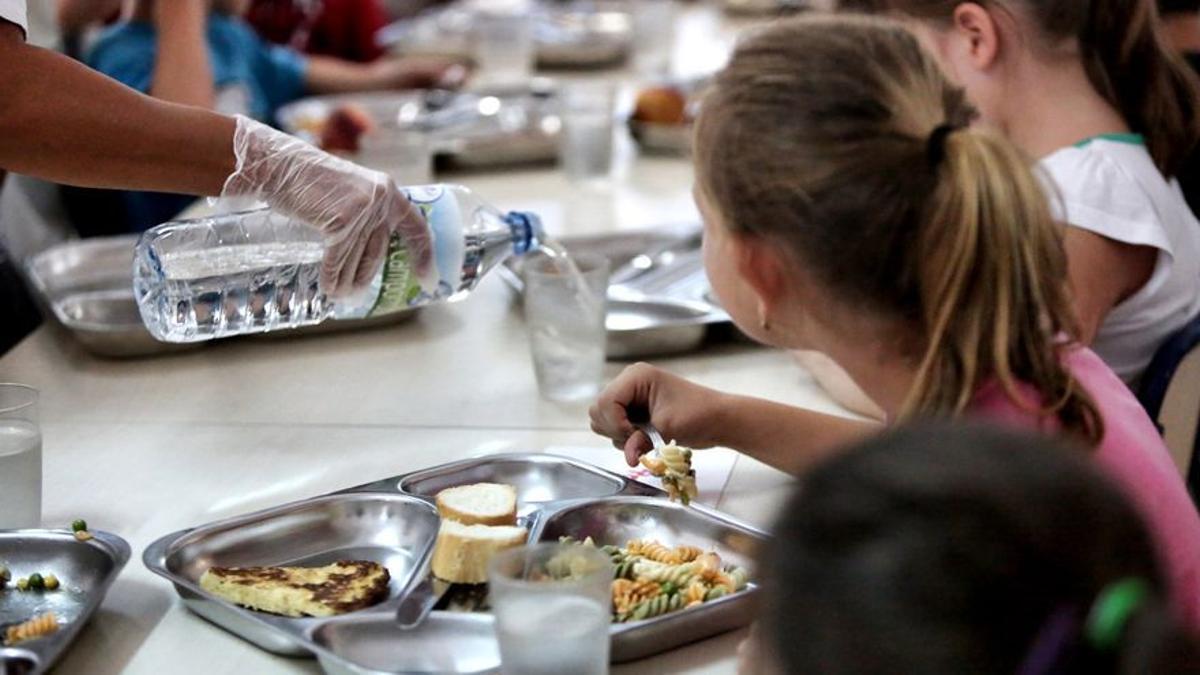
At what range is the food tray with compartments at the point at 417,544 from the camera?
3.83 feet

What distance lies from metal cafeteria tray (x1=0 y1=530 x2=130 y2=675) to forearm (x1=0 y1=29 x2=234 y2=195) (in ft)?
1.29

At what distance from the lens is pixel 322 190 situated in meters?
1.57

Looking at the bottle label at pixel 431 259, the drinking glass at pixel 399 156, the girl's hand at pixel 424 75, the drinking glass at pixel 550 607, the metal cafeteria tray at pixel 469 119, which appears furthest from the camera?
the girl's hand at pixel 424 75

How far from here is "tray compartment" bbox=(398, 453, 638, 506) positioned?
148 centimetres

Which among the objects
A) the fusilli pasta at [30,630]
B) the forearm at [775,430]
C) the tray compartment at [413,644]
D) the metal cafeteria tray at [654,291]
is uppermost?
the fusilli pasta at [30,630]

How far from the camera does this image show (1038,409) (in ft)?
3.77

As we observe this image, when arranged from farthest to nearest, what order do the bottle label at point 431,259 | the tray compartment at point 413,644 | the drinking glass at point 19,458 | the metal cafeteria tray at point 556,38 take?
the metal cafeteria tray at point 556,38 → the bottle label at point 431,259 → the drinking glass at point 19,458 → the tray compartment at point 413,644

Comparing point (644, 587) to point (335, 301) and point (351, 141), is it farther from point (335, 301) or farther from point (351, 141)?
point (351, 141)

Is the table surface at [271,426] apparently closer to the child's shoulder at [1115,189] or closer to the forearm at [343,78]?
the child's shoulder at [1115,189]

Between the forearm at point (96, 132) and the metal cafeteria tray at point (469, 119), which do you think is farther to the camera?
the metal cafeteria tray at point (469, 119)

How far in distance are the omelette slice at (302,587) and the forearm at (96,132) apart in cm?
46

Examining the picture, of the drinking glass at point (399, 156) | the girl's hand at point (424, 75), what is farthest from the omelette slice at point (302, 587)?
the girl's hand at point (424, 75)

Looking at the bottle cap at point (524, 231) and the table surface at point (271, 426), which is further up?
the bottle cap at point (524, 231)

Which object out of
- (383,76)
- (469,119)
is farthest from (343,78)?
(469,119)
